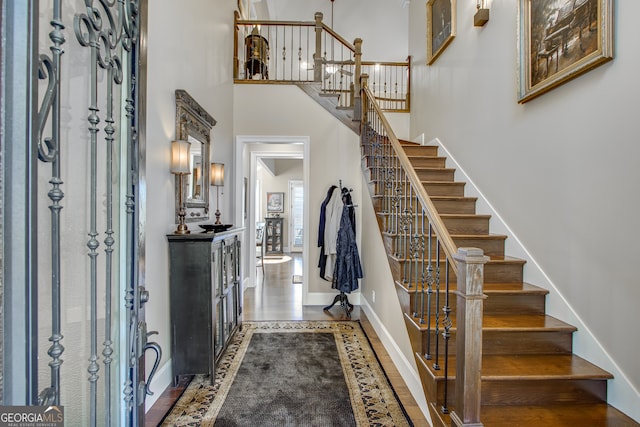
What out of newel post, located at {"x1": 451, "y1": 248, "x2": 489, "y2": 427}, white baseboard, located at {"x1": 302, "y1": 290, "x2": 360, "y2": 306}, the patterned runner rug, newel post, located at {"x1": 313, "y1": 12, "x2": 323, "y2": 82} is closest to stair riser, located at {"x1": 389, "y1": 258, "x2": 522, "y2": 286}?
the patterned runner rug

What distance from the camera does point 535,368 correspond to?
1.76m

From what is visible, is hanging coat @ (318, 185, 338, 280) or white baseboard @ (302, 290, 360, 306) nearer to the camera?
hanging coat @ (318, 185, 338, 280)

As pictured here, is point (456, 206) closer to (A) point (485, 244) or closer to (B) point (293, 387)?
(A) point (485, 244)

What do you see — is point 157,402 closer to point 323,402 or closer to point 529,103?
point 323,402

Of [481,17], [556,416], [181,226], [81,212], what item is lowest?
[556,416]

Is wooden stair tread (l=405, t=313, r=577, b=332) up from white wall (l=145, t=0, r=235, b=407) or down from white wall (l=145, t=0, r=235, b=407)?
down

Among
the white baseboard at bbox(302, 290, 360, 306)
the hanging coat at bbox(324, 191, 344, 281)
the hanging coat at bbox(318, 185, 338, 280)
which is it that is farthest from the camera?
the white baseboard at bbox(302, 290, 360, 306)

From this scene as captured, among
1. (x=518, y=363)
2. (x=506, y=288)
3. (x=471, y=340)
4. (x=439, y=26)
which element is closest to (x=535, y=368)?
(x=518, y=363)

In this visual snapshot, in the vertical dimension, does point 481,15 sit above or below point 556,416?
above

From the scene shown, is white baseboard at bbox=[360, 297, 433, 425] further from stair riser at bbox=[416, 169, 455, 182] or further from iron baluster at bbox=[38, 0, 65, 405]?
iron baluster at bbox=[38, 0, 65, 405]

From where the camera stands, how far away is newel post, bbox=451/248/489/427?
1.37 metres

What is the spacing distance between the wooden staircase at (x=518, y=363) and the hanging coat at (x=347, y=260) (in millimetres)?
1314

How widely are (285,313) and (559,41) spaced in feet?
12.2

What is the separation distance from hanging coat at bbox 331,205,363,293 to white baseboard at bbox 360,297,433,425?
469mm
